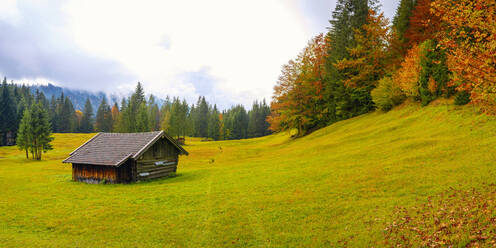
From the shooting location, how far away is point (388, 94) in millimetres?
37344

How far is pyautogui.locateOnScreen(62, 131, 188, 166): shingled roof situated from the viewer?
80.6 ft

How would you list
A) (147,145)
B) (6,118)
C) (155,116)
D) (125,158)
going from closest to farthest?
(125,158) → (147,145) → (6,118) → (155,116)

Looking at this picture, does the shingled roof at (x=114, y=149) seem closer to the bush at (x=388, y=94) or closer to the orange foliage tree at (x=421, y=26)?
Answer: the bush at (x=388, y=94)

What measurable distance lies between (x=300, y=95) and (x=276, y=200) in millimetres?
35912

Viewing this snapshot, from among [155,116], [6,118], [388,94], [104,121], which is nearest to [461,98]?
[388,94]

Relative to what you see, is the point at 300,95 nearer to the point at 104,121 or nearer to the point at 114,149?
the point at 114,149

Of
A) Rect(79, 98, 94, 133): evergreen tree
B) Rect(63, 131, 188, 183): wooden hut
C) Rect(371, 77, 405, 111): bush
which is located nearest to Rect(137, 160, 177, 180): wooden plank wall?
Rect(63, 131, 188, 183): wooden hut

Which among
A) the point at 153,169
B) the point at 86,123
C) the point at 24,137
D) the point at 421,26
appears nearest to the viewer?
the point at 153,169

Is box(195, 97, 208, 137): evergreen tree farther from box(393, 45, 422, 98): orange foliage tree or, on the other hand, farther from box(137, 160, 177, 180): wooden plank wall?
box(393, 45, 422, 98): orange foliage tree

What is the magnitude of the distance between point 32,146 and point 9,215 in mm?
48007

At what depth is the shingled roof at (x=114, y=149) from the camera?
80.6 feet

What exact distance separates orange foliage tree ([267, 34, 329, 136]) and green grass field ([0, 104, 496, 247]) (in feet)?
77.5

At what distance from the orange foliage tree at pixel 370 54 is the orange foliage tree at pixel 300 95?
6334 millimetres

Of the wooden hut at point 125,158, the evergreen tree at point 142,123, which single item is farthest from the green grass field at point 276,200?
the evergreen tree at point 142,123
